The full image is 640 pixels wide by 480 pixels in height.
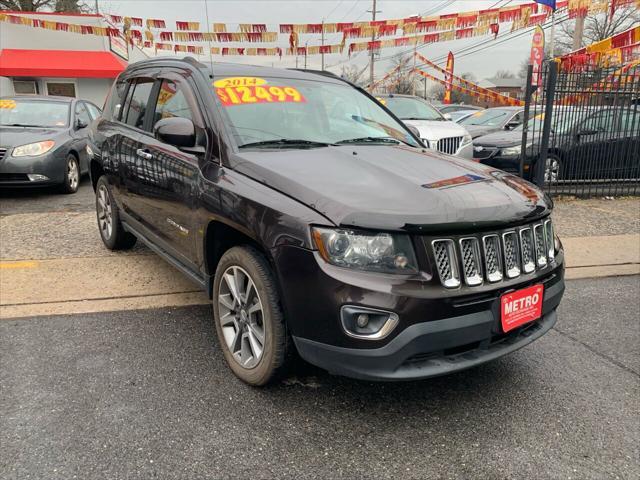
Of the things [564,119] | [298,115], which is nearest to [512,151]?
[564,119]

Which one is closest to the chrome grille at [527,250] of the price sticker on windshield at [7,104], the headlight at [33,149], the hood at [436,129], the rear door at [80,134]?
the hood at [436,129]

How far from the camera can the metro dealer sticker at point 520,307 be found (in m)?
2.42

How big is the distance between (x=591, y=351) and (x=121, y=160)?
3.89 metres

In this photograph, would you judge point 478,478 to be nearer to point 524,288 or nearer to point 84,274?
point 524,288

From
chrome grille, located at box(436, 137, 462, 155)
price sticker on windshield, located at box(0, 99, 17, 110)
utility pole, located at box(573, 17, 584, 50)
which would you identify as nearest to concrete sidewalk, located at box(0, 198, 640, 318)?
chrome grille, located at box(436, 137, 462, 155)

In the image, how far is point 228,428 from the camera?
97.4 inches

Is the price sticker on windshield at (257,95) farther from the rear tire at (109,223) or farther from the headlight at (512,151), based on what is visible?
the headlight at (512,151)

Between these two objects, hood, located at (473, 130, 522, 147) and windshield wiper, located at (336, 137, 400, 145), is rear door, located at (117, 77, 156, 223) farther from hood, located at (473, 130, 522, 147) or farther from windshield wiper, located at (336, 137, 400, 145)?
hood, located at (473, 130, 522, 147)

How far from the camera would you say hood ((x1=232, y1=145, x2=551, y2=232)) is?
7.46ft

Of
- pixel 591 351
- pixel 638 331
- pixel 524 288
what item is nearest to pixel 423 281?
pixel 524 288

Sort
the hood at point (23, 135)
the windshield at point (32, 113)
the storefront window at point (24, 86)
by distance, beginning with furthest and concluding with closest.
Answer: the storefront window at point (24, 86)
the windshield at point (32, 113)
the hood at point (23, 135)

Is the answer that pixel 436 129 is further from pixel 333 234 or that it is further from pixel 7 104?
pixel 7 104

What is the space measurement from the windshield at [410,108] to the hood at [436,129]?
47 cm

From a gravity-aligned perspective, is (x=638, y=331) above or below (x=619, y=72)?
below
